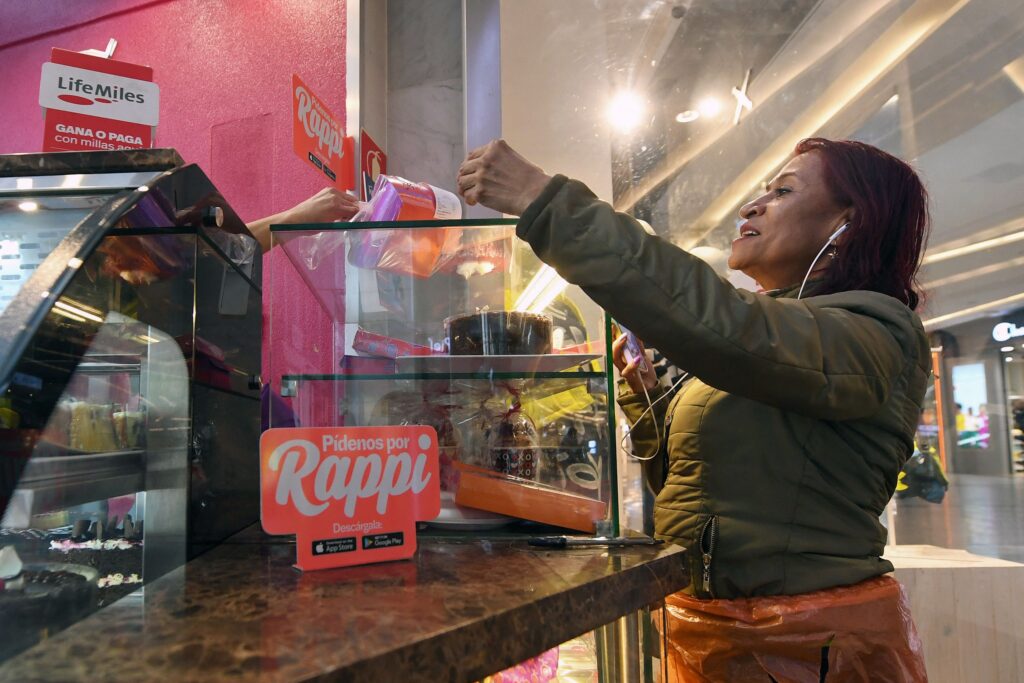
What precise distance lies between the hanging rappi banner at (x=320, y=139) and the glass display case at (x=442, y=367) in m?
0.79

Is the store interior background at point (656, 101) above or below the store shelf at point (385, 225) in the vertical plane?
above

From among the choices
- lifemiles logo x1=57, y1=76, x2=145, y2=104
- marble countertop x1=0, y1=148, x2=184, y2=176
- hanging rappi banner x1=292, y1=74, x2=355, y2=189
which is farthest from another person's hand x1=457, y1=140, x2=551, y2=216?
lifemiles logo x1=57, y1=76, x2=145, y2=104

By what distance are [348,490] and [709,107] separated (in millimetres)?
3747

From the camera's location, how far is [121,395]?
32.7 inches

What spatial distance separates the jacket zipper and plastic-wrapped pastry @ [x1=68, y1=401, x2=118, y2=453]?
0.83 metres

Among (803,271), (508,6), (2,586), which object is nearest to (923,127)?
(508,6)

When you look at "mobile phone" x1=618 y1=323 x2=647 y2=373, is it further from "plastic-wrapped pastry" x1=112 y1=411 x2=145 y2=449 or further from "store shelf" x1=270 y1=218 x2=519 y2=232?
"plastic-wrapped pastry" x1=112 y1=411 x2=145 y2=449

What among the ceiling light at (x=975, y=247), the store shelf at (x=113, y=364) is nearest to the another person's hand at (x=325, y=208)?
the store shelf at (x=113, y=364)

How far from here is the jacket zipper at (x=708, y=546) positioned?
100cm

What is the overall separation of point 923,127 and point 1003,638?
2.32 m

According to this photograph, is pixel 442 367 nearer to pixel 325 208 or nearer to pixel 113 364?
pixel 113 364

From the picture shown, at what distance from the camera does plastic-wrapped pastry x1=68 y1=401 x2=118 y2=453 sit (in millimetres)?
824

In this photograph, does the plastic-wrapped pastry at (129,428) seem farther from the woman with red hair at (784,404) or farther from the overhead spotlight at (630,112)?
the overhead spotlight at (630,112)

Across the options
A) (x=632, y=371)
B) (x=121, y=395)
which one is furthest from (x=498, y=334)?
(x=632, y=371)
